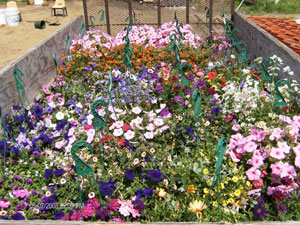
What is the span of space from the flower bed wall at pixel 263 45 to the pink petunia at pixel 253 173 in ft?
4.48

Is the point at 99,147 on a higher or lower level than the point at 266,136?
lower

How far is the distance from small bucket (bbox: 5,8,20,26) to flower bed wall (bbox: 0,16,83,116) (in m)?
4.04

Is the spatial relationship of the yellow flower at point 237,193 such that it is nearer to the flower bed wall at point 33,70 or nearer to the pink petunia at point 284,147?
the pink petunia at point 284,147

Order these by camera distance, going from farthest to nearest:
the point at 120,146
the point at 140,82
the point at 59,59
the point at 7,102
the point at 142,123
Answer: the point at 59,59, the point at 140,82, the point at 7,102, the point at 142,123, the point at 120,146

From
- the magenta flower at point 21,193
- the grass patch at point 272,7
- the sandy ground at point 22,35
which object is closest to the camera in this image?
the magenta flower at point 21,193

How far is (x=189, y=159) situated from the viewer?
82.2 inches

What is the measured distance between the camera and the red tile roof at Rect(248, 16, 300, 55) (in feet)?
11.2

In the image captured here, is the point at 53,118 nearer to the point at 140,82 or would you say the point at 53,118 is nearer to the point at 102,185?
the point at 140,82

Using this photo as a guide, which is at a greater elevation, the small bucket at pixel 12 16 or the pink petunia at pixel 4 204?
the small bucket at pixel 12 16

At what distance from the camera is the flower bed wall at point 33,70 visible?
278 centimetres

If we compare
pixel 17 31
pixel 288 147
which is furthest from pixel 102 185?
pixel 17 31

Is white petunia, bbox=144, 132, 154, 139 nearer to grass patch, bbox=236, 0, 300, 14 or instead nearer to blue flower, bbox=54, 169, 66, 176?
blue flower, bbox=54, 169, 66, 176

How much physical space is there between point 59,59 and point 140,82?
5.72ft

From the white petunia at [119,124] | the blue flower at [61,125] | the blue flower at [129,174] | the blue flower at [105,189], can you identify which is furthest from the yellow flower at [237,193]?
the blue flower at [61,125]
